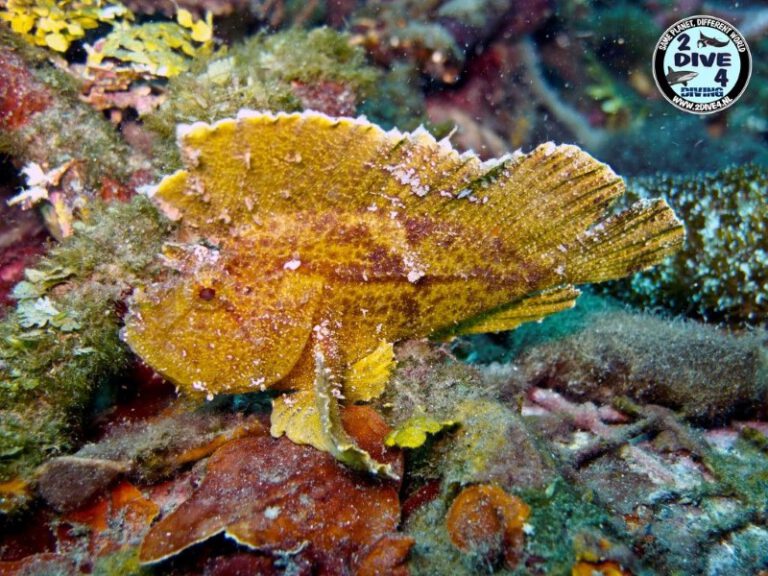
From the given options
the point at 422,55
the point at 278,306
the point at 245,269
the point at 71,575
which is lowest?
the point at 71,575

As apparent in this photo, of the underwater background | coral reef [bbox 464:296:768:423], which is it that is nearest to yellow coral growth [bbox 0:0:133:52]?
the underwater background

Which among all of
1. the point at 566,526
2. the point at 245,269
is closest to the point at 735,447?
the point at 566,526

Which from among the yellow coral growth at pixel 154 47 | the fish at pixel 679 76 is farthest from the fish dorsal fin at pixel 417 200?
the fish at pixel 679 76

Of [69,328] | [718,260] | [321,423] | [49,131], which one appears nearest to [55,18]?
[49,131]

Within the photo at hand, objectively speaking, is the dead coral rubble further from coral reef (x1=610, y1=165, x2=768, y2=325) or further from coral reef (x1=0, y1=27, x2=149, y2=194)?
coral reef (x1=0, y1=27, x2=149, y2=194)

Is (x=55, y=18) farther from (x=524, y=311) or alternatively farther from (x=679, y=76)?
(x=679, y=76)

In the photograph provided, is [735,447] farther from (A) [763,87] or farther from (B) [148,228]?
(A) [763,87]

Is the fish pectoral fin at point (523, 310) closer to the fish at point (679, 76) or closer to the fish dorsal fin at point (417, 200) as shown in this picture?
the fish dorsal fin at point (417, 200)

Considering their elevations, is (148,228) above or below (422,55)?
below
